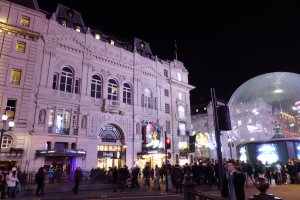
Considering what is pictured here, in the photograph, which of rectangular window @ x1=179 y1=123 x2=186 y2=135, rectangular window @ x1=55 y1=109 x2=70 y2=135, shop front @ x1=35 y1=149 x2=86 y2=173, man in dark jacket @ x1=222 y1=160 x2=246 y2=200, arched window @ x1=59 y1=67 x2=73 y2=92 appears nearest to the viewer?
→ man in dark jacket @ x1=222 y1=160 x2=246 y2=200

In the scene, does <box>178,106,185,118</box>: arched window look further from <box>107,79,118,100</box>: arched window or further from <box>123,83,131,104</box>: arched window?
<box>107,79,118,100</box>: arched window

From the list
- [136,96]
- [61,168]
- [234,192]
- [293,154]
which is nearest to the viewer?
[234,192]

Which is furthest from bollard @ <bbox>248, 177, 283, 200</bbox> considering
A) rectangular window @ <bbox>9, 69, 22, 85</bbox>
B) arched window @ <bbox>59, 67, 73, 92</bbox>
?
arched window @ <bbox>59, 67, 73, 92</bbox>

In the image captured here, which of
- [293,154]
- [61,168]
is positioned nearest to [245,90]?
[293,154]

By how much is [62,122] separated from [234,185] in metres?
28.0

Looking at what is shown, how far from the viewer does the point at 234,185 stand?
20.2 feet

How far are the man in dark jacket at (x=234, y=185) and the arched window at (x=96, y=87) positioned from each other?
3041cm

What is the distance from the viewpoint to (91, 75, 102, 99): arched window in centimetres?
3488

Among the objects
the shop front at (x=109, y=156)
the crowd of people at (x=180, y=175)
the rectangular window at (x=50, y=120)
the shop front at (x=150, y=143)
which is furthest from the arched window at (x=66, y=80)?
the shop front at (x=150, y=143)

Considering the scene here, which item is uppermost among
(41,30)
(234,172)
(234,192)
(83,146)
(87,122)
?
(41,30)

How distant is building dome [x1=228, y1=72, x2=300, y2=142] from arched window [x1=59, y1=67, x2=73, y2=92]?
2237 cm

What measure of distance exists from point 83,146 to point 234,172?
27.6m

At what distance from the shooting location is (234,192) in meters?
6.14

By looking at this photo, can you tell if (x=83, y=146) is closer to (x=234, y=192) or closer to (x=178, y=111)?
(x=178, y=111)
